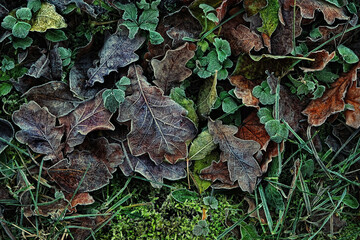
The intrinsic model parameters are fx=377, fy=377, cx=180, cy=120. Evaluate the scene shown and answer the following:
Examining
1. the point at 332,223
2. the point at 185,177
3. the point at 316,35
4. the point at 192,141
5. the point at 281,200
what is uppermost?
the point at 316,35

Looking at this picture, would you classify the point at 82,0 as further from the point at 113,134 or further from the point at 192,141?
the point at 192,141

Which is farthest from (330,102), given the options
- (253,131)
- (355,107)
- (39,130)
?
(39,130)

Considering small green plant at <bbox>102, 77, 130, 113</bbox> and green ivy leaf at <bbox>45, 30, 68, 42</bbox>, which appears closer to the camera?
small green plant at <bbox>102, 77, 130, 113</bbox>

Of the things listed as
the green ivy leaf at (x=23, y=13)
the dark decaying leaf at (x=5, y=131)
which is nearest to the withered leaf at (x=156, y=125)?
the dark decaying leaf at (x=5, y=131)

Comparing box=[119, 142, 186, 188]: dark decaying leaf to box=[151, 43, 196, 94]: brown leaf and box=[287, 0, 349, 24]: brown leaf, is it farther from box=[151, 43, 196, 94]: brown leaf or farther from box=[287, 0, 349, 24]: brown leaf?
box=[287, 0, 349, 24]: brown leaf

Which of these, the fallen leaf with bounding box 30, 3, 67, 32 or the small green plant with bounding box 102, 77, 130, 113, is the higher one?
the fallen leaf with bounding box 30, 3, 67, 32

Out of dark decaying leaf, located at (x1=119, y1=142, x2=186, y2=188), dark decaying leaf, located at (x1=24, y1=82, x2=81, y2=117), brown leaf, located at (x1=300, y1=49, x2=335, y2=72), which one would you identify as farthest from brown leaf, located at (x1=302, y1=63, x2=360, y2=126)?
dark decaying leaf, located at (x1=24, y1=82, x2=81, y2=117)

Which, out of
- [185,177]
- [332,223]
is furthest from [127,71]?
[332,223]

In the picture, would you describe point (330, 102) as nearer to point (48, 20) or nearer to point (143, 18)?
point (143, 18)
